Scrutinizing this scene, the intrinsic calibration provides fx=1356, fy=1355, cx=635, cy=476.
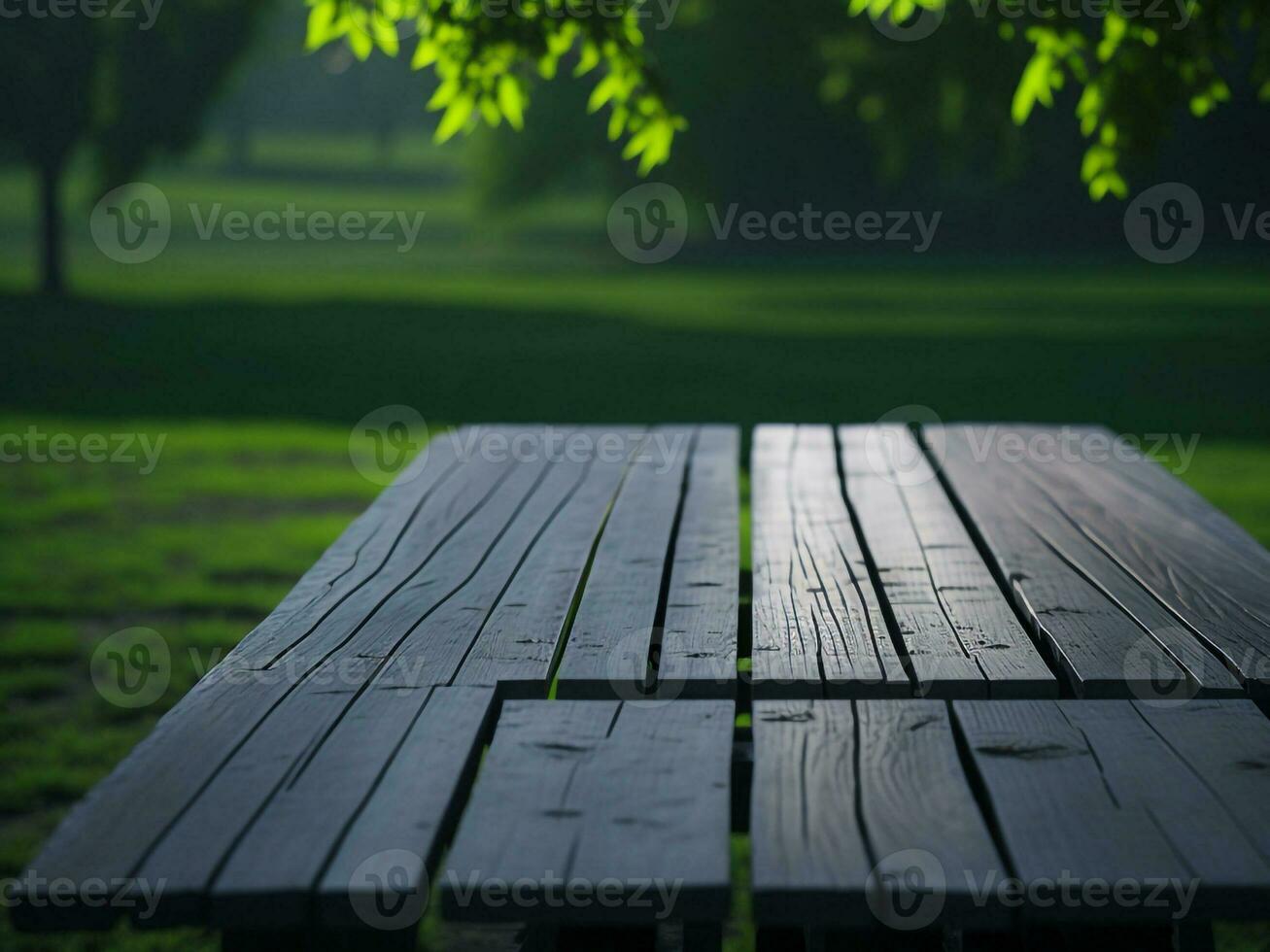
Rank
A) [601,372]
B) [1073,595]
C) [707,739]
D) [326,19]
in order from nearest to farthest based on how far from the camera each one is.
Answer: [707,739]
[1073,595]
[326,19]
[601,372]

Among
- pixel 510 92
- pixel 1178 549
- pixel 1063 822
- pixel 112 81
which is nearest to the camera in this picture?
pixel 1063 822

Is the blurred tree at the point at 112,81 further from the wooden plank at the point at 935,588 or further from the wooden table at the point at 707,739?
the wooden table at the point at 707,739

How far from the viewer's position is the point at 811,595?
310 cm

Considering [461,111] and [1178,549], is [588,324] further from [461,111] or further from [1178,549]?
[1178,549]

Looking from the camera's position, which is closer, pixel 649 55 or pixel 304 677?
pixel 304 677

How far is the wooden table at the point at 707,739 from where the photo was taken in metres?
1.75

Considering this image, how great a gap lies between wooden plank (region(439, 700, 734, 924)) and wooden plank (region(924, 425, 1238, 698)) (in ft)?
2.57

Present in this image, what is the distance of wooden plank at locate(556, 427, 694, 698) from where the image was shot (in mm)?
2490

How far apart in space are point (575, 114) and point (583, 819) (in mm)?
34512

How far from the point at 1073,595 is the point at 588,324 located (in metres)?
17.4

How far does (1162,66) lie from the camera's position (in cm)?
535

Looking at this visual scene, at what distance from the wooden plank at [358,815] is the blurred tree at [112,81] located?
21286 mm

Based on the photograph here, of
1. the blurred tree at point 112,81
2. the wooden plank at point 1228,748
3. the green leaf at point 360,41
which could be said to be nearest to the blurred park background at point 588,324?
the blurred tree at point 112,81

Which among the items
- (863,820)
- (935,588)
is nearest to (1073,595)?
(935,588)
